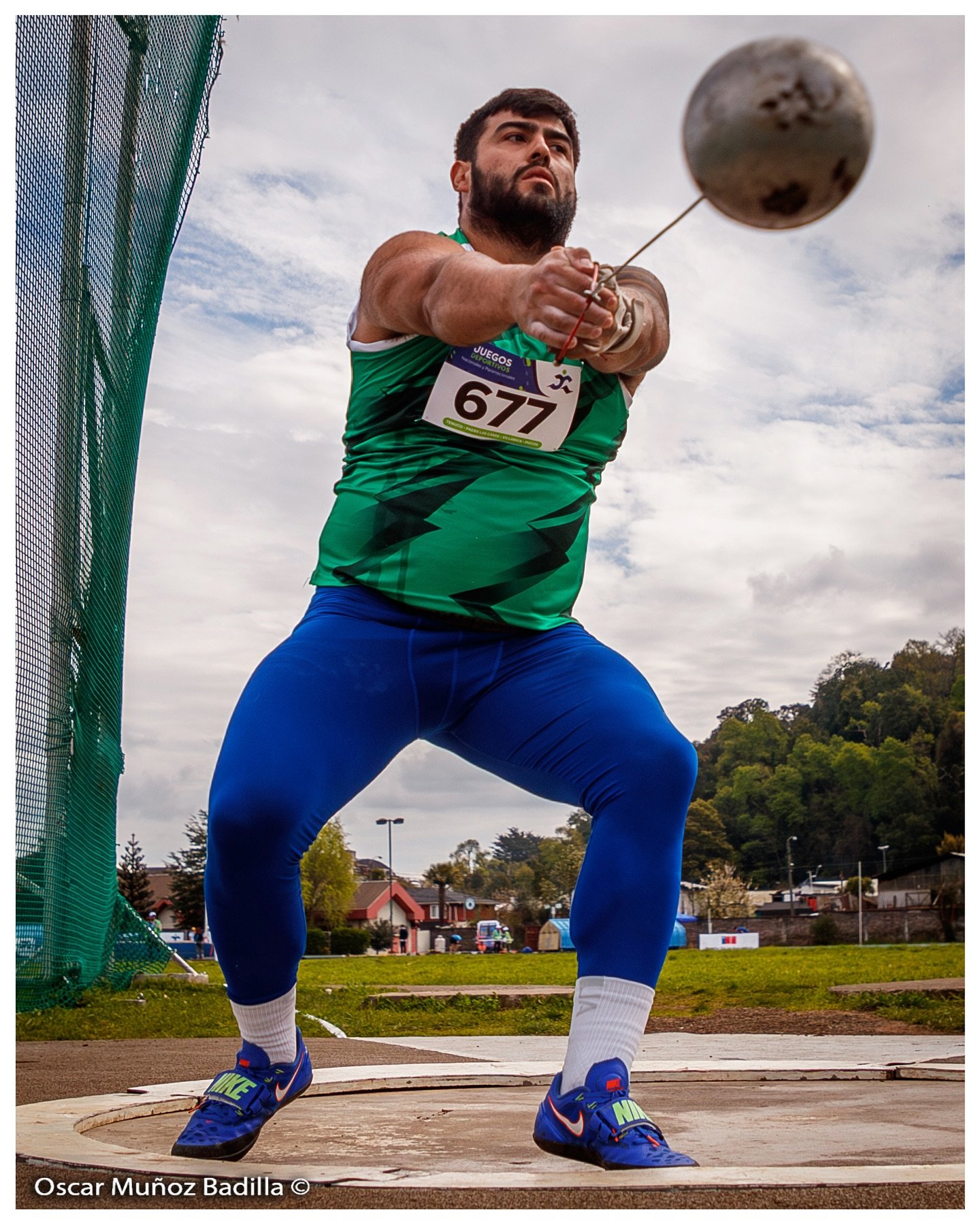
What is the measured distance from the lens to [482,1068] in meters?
4.41

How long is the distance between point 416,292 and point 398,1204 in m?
1.50

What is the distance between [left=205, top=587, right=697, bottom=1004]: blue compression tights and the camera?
207cm

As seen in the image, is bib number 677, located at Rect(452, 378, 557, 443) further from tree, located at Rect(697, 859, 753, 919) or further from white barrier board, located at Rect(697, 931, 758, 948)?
tree, located at Rect(697, 859, 753, 919)

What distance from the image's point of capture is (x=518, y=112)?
8.19 ft

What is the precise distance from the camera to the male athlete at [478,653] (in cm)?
207

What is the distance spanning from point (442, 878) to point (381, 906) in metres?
4.17

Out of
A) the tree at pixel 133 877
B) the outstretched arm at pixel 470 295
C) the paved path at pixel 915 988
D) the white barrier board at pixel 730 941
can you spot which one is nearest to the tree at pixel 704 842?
the white barrier board at pixel 730 941

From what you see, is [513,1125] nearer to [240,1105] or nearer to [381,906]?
[240,1105]

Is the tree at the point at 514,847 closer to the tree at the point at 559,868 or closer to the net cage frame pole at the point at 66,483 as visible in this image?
the tree at the point at 559,868

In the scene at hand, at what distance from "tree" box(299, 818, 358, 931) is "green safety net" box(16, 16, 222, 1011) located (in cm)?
4113

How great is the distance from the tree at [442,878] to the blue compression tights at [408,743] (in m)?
68.9

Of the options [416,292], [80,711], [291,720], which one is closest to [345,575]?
[291,720]

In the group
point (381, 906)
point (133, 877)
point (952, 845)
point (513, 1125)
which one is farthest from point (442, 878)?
point (513, 1125)

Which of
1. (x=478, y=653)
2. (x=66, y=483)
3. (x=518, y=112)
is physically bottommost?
(x=478, y=653)
